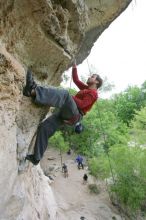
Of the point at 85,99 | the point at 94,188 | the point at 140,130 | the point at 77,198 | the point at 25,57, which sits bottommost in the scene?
the point at 77,198

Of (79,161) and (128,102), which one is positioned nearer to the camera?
(79,161)

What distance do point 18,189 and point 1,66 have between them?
10.4 ft

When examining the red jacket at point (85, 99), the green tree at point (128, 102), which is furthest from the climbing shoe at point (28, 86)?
the green tree at point (128, 102)

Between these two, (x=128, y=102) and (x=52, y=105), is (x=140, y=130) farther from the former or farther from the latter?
(x=128, y=102)

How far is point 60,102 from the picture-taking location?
257 inches

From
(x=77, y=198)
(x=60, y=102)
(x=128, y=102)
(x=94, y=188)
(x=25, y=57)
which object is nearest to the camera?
(x=60, y=102)

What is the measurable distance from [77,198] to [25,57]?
1737cm

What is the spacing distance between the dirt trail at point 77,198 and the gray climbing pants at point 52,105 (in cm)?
807

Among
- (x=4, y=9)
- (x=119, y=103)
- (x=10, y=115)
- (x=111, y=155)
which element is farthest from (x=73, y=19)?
(x=119, y=103)

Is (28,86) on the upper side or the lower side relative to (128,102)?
lower

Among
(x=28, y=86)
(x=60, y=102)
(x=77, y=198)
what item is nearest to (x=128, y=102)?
(x=77, y=198)

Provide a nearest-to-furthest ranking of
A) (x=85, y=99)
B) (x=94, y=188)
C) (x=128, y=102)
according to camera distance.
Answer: (x=85, y=99), (x=94, y=188), (x=128, y=102)

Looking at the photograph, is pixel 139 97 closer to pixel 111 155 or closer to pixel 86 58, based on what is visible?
pixel 111 155

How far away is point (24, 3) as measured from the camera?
19.8ft
